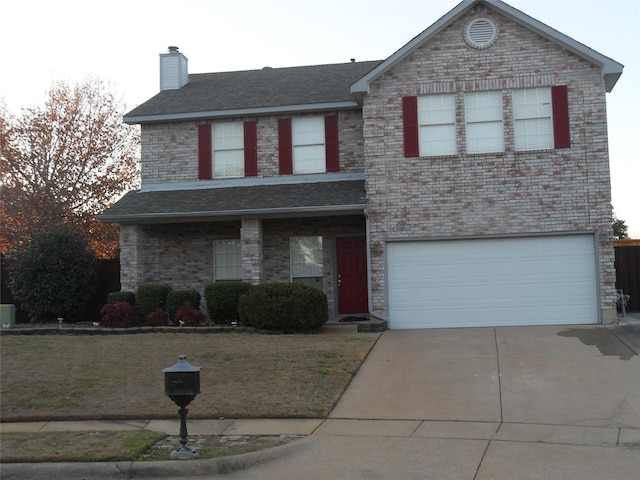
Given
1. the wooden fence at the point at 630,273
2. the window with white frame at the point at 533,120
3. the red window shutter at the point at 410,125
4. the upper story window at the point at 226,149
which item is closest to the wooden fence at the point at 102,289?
the upper story window at the point at 226,149

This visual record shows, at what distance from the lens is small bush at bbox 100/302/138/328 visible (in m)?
16.6

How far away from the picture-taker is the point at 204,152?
61.5 feet

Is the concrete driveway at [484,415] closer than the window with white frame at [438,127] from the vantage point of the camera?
Yes

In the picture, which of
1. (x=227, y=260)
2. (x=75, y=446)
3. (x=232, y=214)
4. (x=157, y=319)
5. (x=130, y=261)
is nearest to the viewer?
(x=75, y=446)

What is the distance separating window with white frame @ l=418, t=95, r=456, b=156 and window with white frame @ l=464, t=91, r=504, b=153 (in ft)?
1.14

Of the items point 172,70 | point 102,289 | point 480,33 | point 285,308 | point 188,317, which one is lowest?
point 188,317

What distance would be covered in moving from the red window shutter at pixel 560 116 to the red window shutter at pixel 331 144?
5.51 m

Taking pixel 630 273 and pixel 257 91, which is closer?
pixel 630 273

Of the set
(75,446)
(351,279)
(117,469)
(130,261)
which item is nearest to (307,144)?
(351,279)

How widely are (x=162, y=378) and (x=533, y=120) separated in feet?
33.4

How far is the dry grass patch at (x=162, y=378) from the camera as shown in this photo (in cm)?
922

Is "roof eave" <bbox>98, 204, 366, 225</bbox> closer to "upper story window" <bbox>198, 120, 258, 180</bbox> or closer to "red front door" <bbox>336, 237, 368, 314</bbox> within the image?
"red front door" <bbox>336, 237, 368, 314</bbox>

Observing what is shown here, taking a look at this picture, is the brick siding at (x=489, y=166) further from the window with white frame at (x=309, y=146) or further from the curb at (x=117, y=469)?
the curb at (x=117, y=469)

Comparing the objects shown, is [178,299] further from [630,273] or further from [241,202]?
[630,273]
